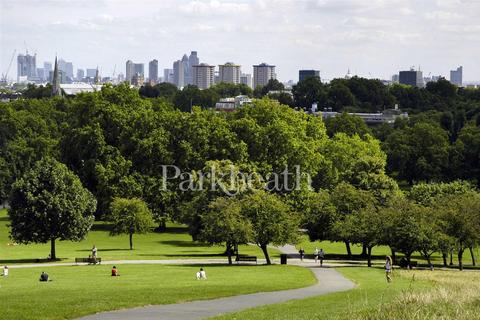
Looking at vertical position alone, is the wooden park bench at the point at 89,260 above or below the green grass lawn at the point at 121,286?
below

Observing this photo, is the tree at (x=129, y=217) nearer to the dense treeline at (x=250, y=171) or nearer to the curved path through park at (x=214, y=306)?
the dense treeline at (x=250, y=171)

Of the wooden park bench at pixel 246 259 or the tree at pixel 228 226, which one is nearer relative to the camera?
the tree at pixel 228 226

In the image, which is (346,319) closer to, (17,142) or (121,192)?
(121,192)

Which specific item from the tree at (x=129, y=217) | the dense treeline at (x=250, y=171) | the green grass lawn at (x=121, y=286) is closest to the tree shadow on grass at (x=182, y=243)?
the dense treeline at (x=250, y=171)

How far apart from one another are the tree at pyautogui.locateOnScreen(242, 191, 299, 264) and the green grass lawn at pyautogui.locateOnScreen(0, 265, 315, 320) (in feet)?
12.8

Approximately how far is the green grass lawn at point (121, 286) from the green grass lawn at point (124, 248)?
398 inches

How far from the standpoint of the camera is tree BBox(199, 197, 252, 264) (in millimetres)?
64562

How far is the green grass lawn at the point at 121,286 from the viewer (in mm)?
35375

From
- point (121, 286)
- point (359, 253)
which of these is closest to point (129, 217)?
point (359, 253)

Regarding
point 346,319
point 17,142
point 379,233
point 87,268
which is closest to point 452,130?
point 17,142

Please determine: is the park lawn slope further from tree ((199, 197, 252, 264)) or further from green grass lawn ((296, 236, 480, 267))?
green grass lawn ((296, 236, 480, 267))

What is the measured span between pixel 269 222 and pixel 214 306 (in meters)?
28.7

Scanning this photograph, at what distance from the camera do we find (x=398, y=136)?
5512 inches

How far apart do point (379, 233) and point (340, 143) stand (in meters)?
41.4
